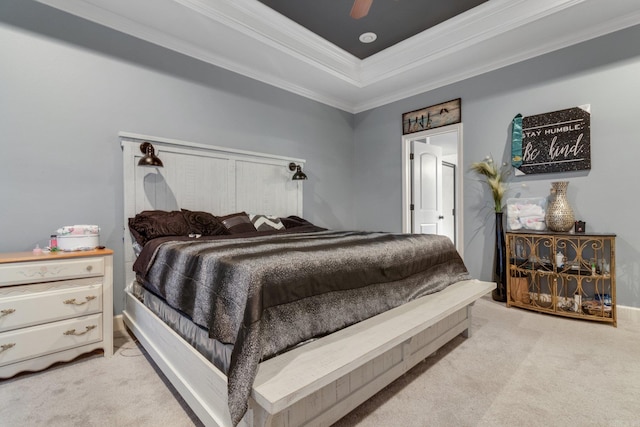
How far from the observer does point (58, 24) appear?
2.41 meters

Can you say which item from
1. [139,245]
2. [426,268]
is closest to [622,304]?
[426,268]

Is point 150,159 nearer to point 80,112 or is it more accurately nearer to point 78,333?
point 80,112

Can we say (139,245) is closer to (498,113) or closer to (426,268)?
(426,268)

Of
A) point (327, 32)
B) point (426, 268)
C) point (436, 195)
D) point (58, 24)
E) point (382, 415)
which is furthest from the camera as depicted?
point (436, 195)

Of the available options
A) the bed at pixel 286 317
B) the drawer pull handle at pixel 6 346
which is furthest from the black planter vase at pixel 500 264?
the drawer pull handle at pixel 6 346

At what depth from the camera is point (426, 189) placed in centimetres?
457

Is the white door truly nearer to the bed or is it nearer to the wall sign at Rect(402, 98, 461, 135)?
the wall sign at Rect(402, 98, 461, 135)

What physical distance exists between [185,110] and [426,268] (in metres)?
2.78

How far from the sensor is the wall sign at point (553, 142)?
289cm

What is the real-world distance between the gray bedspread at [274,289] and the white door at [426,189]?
8.07 feet

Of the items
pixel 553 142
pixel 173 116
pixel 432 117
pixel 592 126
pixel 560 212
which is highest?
pixel 432 117

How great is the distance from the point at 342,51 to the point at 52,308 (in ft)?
12.3

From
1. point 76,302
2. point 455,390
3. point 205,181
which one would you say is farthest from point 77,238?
point 455,390

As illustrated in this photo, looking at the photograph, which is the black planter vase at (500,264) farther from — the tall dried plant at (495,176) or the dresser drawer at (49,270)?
the dresser drawer at (49,270)
